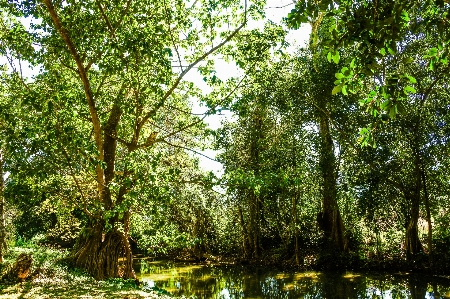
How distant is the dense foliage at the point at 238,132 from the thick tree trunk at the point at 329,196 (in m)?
0.09

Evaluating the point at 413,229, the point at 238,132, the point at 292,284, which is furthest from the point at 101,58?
the point at 413,229

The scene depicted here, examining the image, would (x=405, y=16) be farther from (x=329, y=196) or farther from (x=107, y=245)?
(x=329, y=196)

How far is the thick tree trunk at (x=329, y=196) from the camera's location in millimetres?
14836

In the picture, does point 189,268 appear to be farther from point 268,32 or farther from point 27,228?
point 27,228

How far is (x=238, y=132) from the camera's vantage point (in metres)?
18.8

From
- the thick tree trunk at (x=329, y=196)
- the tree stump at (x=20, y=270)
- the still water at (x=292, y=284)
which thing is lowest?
the still water at (x=292, y=284)

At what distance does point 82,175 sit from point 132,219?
6.98 feet

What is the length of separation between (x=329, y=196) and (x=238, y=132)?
Result: 560 cm

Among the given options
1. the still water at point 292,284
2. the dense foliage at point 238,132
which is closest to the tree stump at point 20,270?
the dense foliage at point 238,132

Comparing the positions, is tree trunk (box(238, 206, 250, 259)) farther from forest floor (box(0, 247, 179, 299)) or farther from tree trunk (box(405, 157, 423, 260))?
forest floor (box(0, 247, 179, 299))

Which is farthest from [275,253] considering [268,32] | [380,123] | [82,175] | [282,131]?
[380,123]

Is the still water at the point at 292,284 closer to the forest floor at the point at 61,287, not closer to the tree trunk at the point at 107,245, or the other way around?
the tree trunk at the point at 107,245

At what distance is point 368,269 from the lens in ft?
50.4

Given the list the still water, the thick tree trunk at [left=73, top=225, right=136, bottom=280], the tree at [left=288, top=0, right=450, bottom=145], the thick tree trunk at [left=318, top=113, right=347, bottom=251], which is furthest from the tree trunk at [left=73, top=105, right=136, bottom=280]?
the thick tree trunk at [left=318, top=113, right=347, bottom=251]
